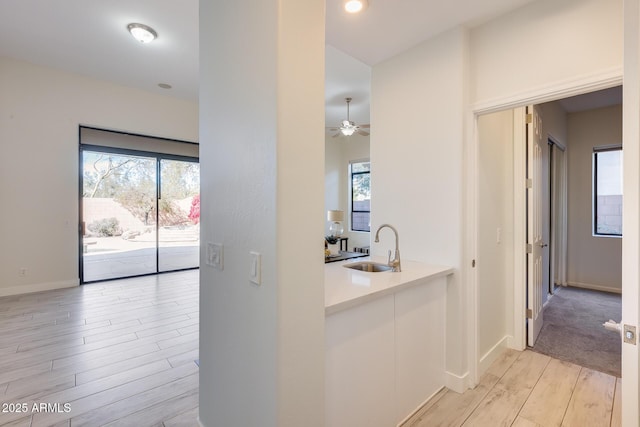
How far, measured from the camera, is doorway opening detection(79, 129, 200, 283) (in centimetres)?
492

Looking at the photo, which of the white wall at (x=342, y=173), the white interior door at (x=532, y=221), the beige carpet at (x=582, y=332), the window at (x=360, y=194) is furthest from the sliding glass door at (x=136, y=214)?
the beige carpet at (x=582, y=332)

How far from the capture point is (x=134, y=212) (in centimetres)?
534

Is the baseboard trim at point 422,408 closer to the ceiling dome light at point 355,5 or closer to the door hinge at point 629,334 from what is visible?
the door hinge at point 629,334

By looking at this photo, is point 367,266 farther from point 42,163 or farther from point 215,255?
point 42,163

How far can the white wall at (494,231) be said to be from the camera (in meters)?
2.44

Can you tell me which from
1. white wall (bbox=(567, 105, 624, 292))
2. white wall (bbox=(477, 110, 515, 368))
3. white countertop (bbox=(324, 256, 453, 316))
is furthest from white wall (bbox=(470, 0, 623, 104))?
white wall (bbox=(567, 105, 624, 292))

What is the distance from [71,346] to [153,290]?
1826mm

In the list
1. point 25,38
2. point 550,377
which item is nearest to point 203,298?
point 550,377

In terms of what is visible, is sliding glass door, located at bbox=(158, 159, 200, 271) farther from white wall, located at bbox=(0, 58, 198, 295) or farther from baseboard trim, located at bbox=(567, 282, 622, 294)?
baseboard trim, located at bbox=(567, 282, 622, 294)

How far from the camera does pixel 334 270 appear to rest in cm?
210

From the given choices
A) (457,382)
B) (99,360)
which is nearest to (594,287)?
(457,382)

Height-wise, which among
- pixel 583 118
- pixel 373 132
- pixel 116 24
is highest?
pixel 116 24

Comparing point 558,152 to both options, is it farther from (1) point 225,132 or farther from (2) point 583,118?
(1) point 225,132

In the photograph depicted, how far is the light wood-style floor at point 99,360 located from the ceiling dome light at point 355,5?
9.33 ft
